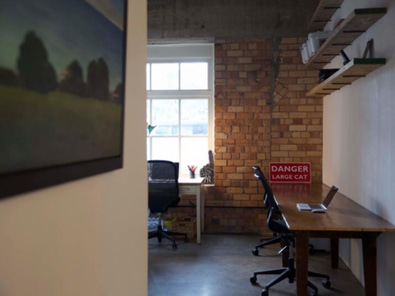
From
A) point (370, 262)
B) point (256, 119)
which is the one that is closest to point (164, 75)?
point (256, 119)

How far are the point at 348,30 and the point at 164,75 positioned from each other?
2.81 meters

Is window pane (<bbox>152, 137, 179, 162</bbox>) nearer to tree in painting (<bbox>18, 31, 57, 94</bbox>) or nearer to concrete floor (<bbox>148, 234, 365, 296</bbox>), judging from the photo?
concrete floor (<bbox>148, 234, 365, 296</bbox>)

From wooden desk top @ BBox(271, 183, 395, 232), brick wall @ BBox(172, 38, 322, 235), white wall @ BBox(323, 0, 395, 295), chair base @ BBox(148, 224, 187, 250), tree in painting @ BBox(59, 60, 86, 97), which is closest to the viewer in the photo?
tree in painting @ BBox(59, 60, 86, 97)

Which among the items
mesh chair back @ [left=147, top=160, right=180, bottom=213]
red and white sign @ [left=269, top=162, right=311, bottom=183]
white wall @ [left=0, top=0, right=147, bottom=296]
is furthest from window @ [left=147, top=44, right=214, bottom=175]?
white wall @ [left=0, top=0, right=147, bottom=296]

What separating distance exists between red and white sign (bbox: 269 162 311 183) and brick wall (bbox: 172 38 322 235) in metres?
0.63

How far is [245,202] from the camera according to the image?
4828mm

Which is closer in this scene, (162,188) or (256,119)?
(162,188)

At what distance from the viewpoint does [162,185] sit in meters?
4.29

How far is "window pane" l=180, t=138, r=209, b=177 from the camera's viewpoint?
202 inches

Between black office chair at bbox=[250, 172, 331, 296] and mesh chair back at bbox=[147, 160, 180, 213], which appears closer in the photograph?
black office chair at bbox=[250, 172, 331, 296]

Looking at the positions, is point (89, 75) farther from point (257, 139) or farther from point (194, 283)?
point (257, 139)

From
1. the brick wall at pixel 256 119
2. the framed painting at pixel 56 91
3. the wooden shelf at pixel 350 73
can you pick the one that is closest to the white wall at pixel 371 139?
the wooden shelf at pixel 350 73

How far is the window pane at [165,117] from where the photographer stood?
16.8 feet

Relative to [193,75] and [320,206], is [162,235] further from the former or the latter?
[193,75]
